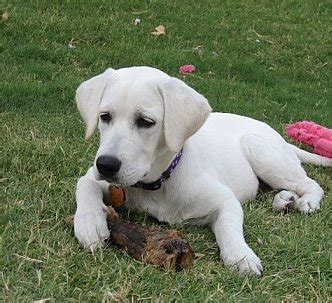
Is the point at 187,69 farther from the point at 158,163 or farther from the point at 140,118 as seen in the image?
the point at 140,118

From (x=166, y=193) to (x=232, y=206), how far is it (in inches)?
15.0

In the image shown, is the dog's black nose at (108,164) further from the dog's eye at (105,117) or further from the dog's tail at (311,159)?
the dog's tail at (311,159)

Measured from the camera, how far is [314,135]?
582 cm

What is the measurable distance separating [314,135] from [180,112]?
8.77 ft

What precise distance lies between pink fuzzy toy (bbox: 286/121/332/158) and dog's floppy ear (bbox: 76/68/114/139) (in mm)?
2504

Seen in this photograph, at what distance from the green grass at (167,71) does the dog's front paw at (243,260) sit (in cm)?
5

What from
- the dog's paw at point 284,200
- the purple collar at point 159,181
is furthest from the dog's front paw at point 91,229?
the dog's paw at point 284,200

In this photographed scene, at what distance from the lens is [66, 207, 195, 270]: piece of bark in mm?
3117

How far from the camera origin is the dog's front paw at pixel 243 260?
317 centimetres

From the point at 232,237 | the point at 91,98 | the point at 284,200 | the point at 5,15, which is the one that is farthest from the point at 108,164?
the point at 5,15

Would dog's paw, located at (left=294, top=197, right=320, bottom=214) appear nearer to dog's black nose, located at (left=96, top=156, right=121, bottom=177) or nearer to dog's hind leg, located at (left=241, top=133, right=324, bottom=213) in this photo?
dog's hind leg, located at (left=241, top=133, right=324, bottom=213)

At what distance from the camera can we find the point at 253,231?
373cm

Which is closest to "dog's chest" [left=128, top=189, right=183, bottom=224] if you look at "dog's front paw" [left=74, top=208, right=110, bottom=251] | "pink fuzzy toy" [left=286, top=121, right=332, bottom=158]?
"dog's front paw" [left=74, top=208, right=110, bottom=251]

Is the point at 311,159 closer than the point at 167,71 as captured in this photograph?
Yes
